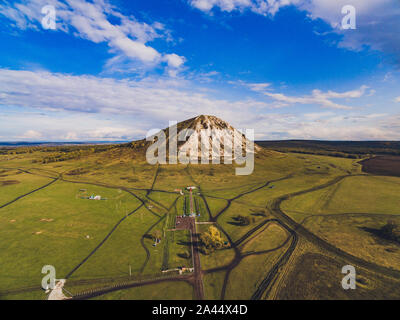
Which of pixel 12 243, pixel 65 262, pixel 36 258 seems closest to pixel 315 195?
pixel 65 262

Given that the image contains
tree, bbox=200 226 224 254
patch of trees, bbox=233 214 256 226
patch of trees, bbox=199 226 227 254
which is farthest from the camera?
patch of trees, bbox=233 214 256 226

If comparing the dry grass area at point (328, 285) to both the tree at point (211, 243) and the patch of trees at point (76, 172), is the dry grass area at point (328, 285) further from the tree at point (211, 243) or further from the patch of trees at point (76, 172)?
the patch of trees at point (76, 172)

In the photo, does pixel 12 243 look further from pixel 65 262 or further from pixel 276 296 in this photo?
pixel 276 296

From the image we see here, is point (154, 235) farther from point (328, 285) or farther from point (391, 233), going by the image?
point (391, 233)

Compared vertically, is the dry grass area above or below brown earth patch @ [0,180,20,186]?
below

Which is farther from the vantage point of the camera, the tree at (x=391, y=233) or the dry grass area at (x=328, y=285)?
the tree at (x=391, y=233)

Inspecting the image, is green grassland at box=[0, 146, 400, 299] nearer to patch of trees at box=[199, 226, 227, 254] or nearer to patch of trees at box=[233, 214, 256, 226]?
patch of trees at box=[233, 214, 256, 226]

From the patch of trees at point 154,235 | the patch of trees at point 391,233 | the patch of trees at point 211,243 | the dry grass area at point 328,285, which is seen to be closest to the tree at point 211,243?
the patch of trees at point 211,243

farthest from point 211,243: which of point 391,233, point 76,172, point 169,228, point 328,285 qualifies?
point 76,172

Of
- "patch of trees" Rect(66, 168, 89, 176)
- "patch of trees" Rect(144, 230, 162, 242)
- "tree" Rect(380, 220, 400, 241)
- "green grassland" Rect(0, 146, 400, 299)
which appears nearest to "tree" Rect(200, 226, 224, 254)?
"green grassland" Rect(0, 146, 400, 299)
